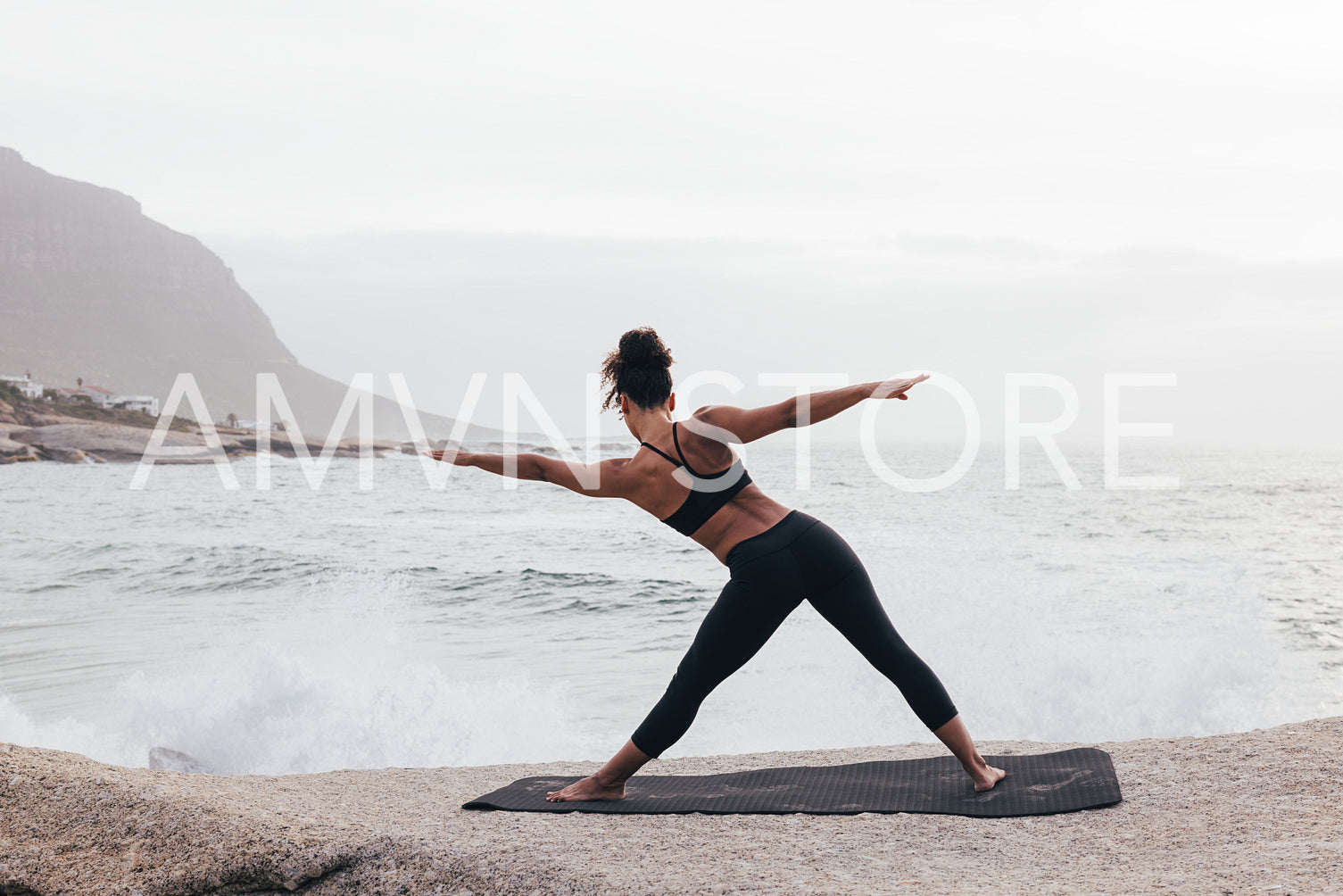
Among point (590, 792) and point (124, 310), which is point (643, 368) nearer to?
point (590, 792)

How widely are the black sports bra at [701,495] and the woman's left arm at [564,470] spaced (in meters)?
0.18

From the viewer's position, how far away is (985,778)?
3.88 metres

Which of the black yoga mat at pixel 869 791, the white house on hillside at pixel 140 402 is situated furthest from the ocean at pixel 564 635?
the white house on hillside at pixel 140 402

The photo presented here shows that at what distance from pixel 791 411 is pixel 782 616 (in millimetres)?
840

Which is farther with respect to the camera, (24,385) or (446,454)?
(24,385)

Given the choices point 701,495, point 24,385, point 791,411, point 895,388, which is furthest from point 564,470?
point 24,385

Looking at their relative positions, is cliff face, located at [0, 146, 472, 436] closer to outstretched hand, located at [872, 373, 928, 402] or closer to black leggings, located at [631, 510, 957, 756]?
black leggings, located at [631, 510, 957, 756]

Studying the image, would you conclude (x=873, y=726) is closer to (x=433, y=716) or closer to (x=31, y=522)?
(x=433, y=716)

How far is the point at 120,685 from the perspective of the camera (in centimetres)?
861

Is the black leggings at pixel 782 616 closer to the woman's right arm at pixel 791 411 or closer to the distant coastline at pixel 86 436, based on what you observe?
the woman's right arm at pixel 791 411

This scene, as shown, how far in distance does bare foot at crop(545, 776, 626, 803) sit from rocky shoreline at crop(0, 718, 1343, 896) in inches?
8.2

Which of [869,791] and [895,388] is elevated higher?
[895,388]

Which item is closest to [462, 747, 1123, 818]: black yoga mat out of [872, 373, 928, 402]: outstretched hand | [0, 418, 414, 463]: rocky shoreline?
[872, 373, 928, 402]: outstretched hand

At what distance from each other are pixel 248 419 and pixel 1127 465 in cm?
11350
